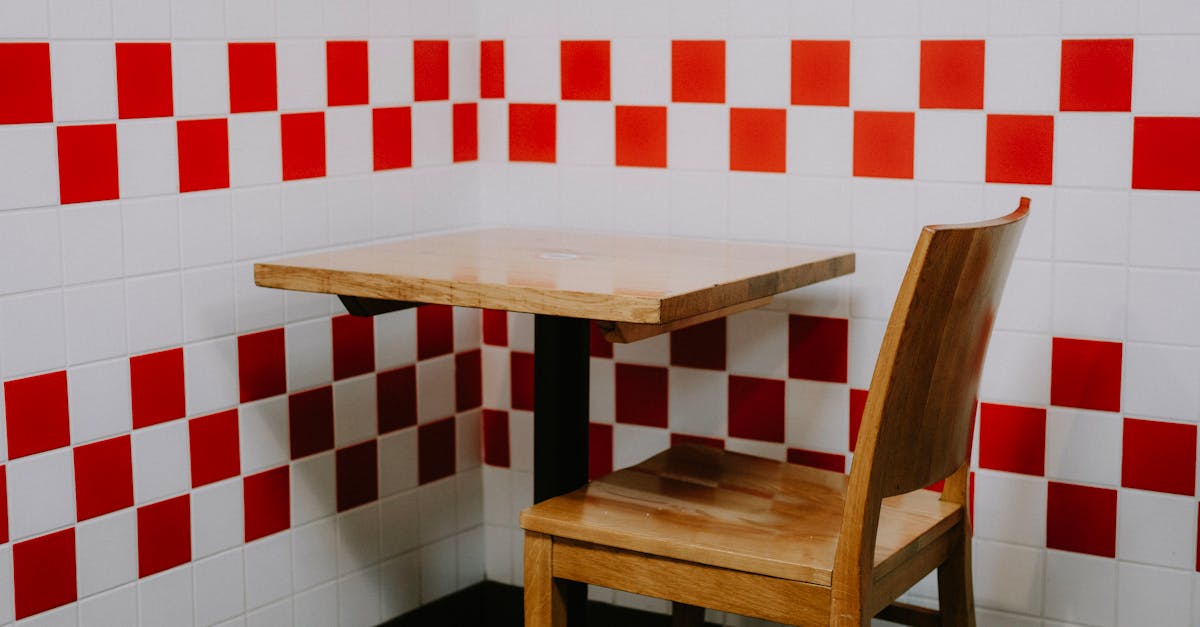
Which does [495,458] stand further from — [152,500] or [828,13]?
[828,13]

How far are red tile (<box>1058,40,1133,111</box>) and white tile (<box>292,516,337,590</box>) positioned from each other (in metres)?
1.51

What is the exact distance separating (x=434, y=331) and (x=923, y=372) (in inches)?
51.2

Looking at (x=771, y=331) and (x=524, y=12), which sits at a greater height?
(x=524, y=12)

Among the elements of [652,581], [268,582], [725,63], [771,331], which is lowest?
[268,582]

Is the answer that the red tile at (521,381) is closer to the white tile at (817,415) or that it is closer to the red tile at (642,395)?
the red tile at (642,395)

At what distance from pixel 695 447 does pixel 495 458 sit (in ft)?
2.45

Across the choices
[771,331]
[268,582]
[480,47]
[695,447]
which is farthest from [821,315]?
[268,582]

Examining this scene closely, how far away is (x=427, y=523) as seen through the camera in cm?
275

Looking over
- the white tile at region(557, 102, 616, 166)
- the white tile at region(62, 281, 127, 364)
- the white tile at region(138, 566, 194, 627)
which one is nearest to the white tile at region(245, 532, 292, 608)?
the white tile at region(138, 566, 194, 627)

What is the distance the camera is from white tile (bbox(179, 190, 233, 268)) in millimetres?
2186

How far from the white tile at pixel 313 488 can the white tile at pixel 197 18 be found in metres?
0.69

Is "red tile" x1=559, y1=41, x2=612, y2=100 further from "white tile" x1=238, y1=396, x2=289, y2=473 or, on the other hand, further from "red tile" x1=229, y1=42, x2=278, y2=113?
"white tile" x1=238, y1=396, x2=289, y2=473

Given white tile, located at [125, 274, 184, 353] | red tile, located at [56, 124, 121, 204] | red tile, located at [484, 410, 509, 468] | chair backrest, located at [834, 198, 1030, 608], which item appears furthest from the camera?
red tile, located at [484, 410, 509, 468]

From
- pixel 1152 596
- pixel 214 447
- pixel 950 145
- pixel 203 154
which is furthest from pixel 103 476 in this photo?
pixel 1152 596
